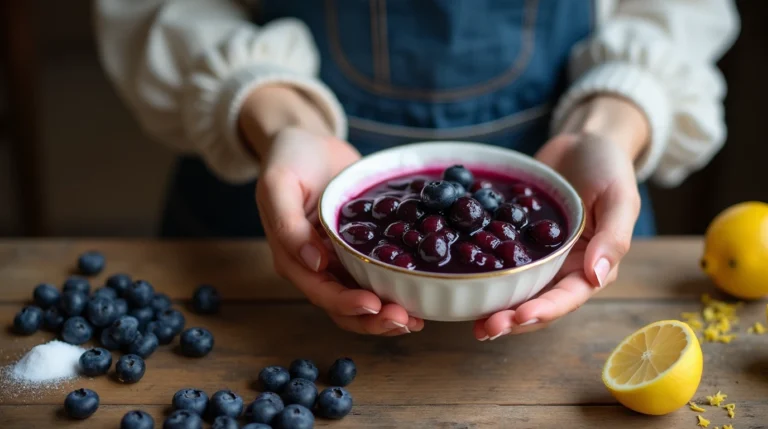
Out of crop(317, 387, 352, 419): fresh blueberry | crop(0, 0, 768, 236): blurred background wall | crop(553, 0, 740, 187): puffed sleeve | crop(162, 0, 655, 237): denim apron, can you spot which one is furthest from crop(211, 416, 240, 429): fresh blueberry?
crop(0, 0, 768, 236): blurred background wall

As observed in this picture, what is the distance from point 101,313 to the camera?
1.04 metres

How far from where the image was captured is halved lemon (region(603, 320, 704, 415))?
2.84 feet

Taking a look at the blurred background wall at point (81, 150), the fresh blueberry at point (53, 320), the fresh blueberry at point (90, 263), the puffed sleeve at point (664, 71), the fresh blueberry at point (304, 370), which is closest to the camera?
the fresh blueberry at point (304, 370)

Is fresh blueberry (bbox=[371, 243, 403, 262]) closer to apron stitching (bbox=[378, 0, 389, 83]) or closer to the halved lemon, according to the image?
the halved lemon

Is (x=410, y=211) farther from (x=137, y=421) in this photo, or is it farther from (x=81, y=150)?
(x=81, y=150)

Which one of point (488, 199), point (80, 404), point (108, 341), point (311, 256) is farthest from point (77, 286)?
point (488, 199)

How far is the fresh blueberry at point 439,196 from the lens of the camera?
0.95m

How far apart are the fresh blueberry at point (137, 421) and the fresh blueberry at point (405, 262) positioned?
33 centimetres

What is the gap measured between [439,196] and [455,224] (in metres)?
0.04

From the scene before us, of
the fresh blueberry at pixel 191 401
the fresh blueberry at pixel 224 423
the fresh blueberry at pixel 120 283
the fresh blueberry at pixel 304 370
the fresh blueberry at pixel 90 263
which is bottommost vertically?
the fresh blueberry at pixel 90 263

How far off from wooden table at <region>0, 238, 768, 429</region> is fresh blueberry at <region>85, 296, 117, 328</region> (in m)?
0.07

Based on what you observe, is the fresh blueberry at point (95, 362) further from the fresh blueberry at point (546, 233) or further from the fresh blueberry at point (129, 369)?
the fresh blueberry at point (546, 233)

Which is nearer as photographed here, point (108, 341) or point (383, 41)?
point (108, 341)

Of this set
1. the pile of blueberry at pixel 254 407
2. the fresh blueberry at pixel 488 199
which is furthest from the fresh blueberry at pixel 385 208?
the pile of blueberry at pixel 254 407
